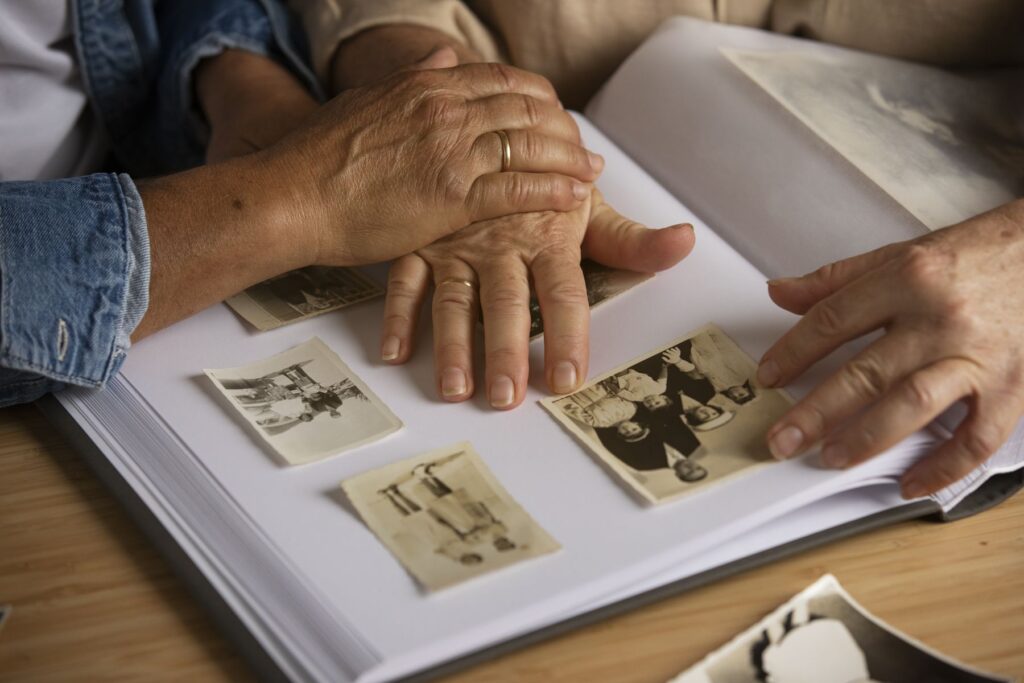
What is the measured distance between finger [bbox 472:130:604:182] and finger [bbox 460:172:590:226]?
0.01 metres

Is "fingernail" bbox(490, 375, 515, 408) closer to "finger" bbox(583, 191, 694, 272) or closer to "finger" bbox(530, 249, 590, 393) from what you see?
"finger" bbox(530, 249, 590, 393)

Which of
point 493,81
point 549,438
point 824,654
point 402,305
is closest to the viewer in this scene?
point 824,654

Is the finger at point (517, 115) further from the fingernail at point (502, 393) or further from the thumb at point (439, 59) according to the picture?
the fingernail at point (502, 393)

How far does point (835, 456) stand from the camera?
72 centimetres

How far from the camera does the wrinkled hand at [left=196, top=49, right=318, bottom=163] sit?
111cm

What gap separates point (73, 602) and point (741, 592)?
17.5 inches

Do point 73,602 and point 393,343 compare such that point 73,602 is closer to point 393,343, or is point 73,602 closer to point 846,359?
point 393,343

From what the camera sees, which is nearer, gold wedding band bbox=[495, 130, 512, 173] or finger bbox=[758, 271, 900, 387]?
finger bbox=[758, 271, 900, 387]

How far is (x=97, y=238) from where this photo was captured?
0.80 metres

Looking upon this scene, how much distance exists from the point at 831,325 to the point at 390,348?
35 cm

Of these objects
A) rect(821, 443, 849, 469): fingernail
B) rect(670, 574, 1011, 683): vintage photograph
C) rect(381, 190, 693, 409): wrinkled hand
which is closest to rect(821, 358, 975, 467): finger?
rect(821, 443, 849, 469): fingernail

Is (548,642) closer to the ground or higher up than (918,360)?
closer to the ground

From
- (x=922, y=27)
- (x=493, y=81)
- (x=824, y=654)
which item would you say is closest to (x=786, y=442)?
(x=824, y=654)

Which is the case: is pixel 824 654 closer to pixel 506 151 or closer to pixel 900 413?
pixel 900 413
